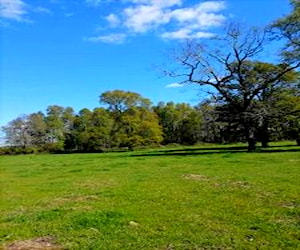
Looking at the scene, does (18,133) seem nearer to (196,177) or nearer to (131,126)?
(131,126)

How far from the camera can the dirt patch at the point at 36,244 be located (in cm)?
836

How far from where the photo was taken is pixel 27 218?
1105 centimetres

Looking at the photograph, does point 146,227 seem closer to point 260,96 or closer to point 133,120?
point 260,96

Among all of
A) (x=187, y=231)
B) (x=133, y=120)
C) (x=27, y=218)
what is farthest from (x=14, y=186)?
(x=133, y=120)

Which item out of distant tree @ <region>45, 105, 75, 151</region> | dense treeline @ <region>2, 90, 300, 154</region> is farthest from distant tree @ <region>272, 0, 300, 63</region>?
distant tree @ <region>45, 105, 75, 151</region>

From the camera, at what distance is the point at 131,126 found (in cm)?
8612

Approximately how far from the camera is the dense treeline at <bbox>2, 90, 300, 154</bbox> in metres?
59.4

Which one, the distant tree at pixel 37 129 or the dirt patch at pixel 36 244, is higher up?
the distant tree at pixel 37 129

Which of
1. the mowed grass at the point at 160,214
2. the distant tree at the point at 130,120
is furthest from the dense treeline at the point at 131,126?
the mowed grass at the point at 160,214

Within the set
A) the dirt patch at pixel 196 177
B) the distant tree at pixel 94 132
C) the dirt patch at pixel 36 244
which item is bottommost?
the dirt patch at pixel 36 244

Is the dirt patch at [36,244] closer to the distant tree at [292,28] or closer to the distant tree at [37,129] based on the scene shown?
the distant tree at [292,28]

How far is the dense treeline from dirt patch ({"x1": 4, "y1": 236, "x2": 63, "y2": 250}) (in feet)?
129

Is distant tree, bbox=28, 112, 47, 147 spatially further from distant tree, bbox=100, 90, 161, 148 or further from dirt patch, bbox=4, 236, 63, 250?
dirt patch, bbox=4, 236, 63, 250

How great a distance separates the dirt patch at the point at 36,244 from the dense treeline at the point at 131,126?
39.3 metres
